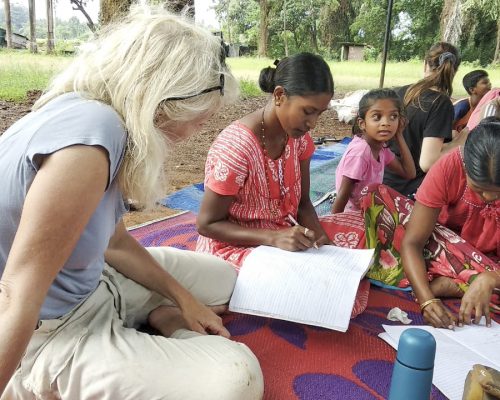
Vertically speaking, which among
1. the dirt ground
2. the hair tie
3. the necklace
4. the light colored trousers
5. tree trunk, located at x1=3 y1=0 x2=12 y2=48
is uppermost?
tree trunk, located at x1=3 y1=0 x2=12 y2=48

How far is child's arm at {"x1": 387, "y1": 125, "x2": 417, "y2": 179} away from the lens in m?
2.62

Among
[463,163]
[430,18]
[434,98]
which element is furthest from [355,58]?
[463,163]

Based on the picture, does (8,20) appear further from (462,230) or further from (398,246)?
(462,230)

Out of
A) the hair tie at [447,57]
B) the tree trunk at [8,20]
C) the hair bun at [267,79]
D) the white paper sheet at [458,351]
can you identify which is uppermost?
the tree trunk at [8,20]

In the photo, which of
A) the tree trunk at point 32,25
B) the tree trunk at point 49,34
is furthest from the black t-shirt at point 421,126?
the tree trunk at point 32,25

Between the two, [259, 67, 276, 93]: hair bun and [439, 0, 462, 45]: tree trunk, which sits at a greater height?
[439, 0, 462, 45]: tree trunk

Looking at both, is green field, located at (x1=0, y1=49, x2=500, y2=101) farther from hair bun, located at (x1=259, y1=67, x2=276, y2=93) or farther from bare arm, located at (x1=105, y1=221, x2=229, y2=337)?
bare arm, located at (x1=105, y1=221, x2=229, y2=337)

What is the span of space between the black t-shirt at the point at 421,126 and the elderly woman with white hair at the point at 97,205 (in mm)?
1764

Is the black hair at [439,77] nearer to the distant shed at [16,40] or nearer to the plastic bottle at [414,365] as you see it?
the plastic bottle at [414,365]

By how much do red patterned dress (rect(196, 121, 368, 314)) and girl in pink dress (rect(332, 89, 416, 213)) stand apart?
43 centimetres

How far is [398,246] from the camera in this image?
2055 mm

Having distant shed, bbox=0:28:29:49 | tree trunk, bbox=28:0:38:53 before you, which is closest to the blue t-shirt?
tree trunk, bbox=28:0:38:53

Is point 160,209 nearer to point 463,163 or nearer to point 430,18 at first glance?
point 463,163

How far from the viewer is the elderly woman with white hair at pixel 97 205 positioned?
2.83 feet
